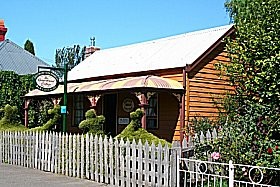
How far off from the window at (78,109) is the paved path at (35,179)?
984 centimetres

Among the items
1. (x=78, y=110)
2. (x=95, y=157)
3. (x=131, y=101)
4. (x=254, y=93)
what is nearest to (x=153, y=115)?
(x=131, y=101)

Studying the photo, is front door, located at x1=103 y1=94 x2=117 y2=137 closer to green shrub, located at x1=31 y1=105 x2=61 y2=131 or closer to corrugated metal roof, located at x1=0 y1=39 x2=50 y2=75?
green shrub, located at x1=31 y1=105 x2=61 y2=131

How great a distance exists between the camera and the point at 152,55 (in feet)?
68.3

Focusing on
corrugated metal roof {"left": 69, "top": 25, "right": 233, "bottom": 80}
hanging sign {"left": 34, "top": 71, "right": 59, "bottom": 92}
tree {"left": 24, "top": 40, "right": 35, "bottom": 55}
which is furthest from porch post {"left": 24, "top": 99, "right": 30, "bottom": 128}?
tree {"left": 24, "top": 40, "right": 35, "bottom": 55}

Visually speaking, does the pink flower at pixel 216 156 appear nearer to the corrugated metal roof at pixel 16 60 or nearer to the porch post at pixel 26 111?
the porch post at pixel 26 111

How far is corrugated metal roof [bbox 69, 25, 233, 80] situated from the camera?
735 inches

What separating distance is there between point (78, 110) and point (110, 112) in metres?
2.55

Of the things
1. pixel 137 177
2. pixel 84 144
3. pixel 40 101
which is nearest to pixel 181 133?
pixel 84 144

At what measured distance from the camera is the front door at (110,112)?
21594 mm

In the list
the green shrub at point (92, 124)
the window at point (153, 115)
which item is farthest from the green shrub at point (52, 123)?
the window at point (153, 115)

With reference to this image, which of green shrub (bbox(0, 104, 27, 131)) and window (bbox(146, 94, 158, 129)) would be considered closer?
green shrub (bbox(0, 104, 27, 131))

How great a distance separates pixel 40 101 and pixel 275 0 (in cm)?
1403

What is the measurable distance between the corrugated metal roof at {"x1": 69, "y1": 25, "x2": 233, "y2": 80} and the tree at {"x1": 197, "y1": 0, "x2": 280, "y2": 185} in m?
1.69

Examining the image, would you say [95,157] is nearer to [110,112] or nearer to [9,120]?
[9,120]
